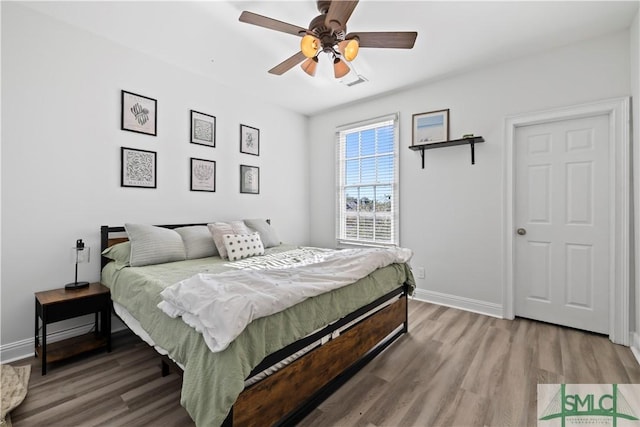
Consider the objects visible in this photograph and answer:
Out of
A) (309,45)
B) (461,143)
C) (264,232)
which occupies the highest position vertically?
(309,45)

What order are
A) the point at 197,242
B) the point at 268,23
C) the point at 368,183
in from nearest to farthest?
the point at 268,23 < the point at 197,242 < the point at 368,183

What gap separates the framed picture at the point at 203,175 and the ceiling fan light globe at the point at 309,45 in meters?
1.99

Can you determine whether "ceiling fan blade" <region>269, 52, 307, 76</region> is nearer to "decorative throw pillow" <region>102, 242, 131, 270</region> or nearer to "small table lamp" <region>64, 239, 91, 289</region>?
"decorative throw pillow" <region>102, 242, 131, 270</region>

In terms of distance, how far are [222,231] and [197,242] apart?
0.88ft

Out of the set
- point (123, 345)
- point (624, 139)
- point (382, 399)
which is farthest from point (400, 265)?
point (123, 345)

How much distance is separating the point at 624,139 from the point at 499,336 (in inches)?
80.2

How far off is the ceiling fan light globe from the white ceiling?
0.43 metres

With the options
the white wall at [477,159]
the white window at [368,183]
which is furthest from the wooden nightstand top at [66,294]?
the white wall at [477,159]

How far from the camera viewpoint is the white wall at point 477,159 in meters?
2.72

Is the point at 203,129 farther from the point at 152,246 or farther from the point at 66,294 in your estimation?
the point at 66,294

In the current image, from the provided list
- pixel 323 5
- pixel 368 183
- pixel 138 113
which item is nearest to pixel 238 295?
pixel 323 5

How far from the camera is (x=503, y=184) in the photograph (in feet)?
10.2

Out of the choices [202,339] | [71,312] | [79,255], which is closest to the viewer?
[202,339]

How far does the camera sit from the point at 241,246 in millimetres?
2965
